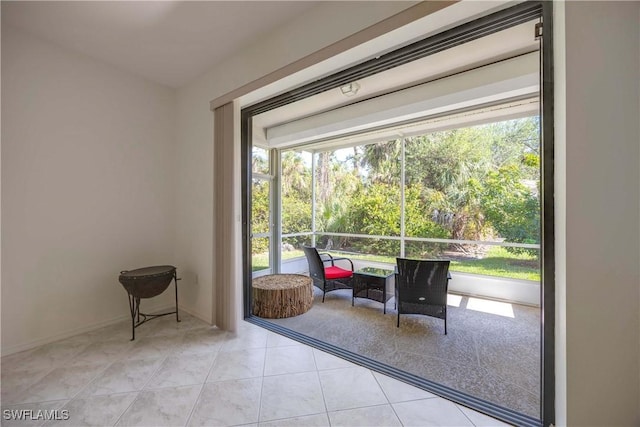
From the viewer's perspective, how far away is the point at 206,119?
9.03 feet

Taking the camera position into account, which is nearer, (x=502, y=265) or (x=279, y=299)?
(x=279, y=299)

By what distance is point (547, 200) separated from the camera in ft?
4.20

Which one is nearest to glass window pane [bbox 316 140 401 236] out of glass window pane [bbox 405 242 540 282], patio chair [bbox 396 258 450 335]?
glass window pane [bbox 405 242 540 282]

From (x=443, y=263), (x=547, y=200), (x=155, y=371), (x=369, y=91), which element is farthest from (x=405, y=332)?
(x=369, y=91)

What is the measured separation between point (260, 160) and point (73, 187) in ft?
9.28

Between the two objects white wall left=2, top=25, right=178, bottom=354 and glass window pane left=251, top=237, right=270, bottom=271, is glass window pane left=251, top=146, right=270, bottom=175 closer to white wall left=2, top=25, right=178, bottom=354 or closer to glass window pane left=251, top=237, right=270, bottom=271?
glass window pane left=251, top=237, right=270, bottom=271

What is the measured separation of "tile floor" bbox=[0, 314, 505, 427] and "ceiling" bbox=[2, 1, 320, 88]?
8.69 feet

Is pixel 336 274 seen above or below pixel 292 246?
below

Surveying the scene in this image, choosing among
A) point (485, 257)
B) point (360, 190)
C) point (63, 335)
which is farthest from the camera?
point (360, 190)

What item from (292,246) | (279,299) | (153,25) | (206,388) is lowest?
(206,388)

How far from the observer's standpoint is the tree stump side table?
3.03 metres

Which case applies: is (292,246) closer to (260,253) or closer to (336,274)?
(260,253)

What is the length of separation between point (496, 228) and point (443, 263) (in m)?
1.84

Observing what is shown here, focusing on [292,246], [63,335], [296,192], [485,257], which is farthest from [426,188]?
[63,335]
